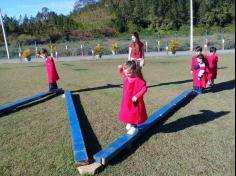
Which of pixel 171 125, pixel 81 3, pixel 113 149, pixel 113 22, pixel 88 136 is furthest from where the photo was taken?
pixel 81 3

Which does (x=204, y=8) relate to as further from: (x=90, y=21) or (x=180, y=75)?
(x=180, y=75)

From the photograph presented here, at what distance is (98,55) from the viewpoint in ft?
86.6

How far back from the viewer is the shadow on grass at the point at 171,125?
5012 millimetres

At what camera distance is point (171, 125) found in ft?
20.7

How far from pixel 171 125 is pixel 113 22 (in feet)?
175

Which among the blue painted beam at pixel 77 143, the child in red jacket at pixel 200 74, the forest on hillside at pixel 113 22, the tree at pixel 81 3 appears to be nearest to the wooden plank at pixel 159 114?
the child in red jacket at pixel 200 74

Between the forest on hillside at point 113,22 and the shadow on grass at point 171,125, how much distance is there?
40740 mm

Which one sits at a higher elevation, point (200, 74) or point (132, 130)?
point (200, 74)

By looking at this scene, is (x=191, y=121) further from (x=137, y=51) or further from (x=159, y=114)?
(x=137, y=51)

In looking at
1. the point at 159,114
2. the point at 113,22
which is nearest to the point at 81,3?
the point at 113,22

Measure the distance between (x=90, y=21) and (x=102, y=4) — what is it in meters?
9.95

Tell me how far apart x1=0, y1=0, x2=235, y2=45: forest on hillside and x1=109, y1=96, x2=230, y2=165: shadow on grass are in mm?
40740

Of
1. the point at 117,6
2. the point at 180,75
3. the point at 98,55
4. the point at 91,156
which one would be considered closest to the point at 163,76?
the point at 180,75

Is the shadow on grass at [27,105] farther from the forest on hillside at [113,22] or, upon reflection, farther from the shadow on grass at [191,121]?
the forest on hillside at [113,22]
